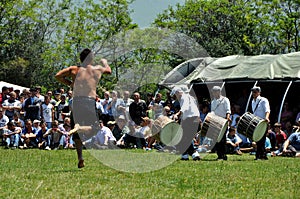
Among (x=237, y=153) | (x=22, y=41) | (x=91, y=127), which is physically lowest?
(x=237, y=153)

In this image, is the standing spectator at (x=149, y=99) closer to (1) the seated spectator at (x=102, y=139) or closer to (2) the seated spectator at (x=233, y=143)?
(1) the seated spectator at (x=102, y=139)

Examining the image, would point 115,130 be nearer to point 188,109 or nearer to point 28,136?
point 28,136

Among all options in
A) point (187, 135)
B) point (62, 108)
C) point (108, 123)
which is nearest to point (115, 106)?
point (108, 123)

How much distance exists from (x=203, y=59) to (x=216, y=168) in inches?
460

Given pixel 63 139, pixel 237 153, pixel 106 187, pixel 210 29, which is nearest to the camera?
pixel 106 187

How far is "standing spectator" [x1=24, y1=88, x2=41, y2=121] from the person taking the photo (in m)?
18.3

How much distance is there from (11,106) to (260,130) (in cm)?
891

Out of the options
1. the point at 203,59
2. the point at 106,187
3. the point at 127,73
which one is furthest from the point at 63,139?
the point at 106,187

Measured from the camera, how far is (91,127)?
33.5 feet

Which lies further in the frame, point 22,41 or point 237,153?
point 22,41

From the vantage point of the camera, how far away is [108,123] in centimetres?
1775

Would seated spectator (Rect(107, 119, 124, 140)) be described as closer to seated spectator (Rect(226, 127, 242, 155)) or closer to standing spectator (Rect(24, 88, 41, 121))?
standing spectator (Rect(24, 88, 41, 121))

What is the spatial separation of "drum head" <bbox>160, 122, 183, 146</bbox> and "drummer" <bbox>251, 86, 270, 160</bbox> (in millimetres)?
1864

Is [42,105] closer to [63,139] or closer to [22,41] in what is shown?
[63,139]
